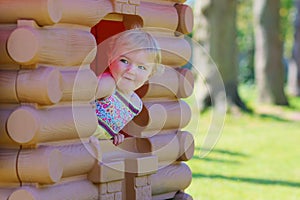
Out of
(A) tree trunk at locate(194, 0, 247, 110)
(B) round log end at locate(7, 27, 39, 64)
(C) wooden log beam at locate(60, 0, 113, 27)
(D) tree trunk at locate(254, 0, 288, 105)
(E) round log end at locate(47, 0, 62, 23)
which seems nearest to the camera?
(B) round log end at locate(7, 27, 39, 64)

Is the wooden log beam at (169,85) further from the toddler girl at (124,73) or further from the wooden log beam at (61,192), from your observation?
the wooden log beam at (61,192)

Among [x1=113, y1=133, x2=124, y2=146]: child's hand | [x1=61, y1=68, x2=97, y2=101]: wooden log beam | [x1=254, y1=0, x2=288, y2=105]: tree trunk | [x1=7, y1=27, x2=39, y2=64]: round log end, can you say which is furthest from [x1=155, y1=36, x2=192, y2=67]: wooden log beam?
[x1=254, y1=0, x2=288, y2=105]: tree trunk

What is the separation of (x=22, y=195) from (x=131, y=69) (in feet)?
4.43

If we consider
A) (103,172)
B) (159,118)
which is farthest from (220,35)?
(103,172)

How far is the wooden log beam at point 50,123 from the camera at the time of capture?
461 cm

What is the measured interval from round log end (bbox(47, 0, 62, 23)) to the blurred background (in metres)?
1.81

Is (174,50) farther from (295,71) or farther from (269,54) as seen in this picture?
(295,71)

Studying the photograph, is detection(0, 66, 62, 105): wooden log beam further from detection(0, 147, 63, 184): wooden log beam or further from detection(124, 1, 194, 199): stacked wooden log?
detection(124, 1, 194, 199): stacked wooden log

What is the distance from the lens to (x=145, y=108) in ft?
19.2

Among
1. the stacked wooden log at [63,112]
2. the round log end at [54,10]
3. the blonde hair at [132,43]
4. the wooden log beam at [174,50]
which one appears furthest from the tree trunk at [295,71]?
the round log end at [54,10]

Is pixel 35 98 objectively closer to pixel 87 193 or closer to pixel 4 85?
pixel 4 85

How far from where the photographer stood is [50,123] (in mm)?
4727

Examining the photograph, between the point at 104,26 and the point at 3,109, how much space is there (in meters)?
1.80

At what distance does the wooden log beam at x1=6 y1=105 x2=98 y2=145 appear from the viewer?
4.61 meters
